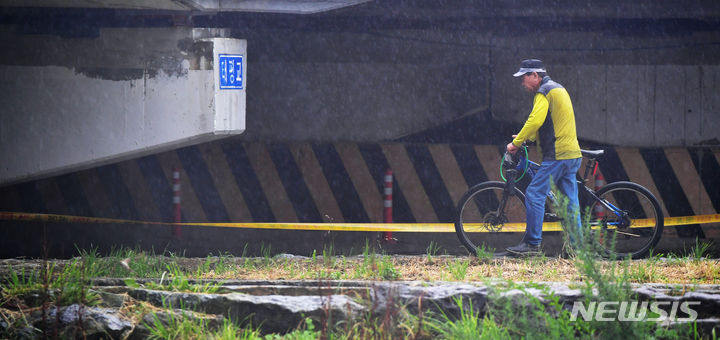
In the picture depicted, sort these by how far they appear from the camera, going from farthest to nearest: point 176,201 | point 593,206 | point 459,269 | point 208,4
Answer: point 176,201 < point 208,4 < point 593,206 < point 459,269

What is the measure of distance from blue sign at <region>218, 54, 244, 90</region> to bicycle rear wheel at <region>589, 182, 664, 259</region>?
434 cm

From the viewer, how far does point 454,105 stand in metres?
13.9

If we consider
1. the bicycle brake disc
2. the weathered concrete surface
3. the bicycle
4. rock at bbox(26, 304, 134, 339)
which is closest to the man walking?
the bicycle

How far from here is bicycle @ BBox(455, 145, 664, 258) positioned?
8336 mm

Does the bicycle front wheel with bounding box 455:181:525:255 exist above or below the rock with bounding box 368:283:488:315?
above

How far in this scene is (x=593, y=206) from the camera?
8.32 m

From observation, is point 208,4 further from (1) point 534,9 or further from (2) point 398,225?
(1) point 534,9

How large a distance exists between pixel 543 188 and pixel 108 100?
209 inches

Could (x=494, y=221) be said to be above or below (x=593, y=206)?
below

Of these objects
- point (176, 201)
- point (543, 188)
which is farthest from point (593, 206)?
point (176, 201)

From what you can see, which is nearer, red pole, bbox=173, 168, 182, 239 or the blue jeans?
the blue jeans

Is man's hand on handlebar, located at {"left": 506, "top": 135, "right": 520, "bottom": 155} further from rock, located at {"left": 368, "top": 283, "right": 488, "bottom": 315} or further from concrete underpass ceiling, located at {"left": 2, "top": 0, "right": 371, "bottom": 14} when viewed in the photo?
concrete underpass ceiling, located at {"left": 2, "top": 0, "right": 371, "bottom": 14}

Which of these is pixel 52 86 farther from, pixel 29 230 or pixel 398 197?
pixel 398 197

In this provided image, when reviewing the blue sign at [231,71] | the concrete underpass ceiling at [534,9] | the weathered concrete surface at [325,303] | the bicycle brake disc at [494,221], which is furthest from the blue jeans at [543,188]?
the concrete underpass ceiling at [534,9]
